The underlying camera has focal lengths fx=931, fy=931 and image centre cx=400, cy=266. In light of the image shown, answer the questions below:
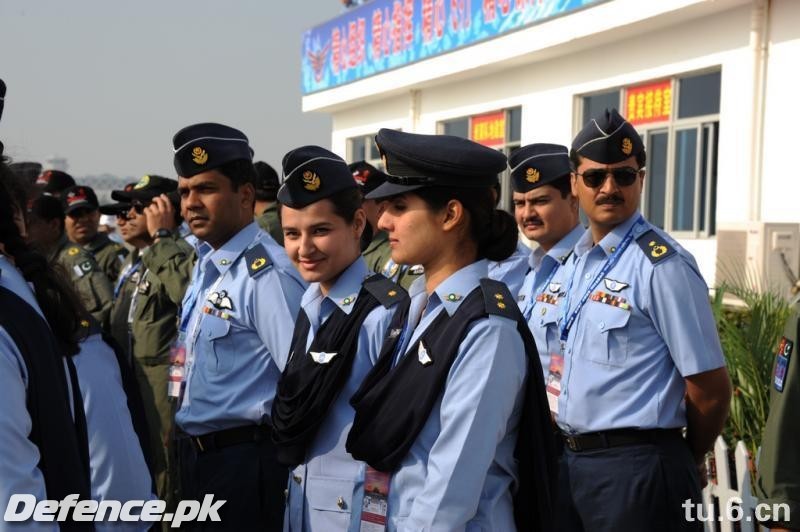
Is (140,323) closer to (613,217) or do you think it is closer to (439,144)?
(613,217)

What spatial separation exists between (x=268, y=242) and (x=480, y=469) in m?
1.91

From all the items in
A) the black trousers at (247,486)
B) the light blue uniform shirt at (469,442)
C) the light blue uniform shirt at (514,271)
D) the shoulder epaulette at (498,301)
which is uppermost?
the shoulder epaulette at (498,301)

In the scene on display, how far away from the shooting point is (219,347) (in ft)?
11.7

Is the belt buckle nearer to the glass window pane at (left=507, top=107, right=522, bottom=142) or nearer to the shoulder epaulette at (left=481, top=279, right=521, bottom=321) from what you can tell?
the shoulder epaulette at (left=481, top=279, right=521, bottom=321)

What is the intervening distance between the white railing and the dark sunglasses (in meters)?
1.57

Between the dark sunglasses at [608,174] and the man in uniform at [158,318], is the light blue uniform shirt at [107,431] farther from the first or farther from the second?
the man in uniform at [158,318]

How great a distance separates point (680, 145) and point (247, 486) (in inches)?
448

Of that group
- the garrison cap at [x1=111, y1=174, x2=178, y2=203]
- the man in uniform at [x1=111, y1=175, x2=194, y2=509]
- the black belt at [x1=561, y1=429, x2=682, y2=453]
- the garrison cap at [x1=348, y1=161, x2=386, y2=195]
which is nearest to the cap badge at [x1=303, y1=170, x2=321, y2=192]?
the black belt at [x1=561, y1=429, x2=682, y2=453]

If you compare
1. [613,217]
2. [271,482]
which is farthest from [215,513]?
[613,217]

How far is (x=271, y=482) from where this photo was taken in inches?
137

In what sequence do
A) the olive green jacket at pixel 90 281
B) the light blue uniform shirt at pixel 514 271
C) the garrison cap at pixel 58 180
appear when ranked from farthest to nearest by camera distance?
the garrison cap at pixel 58 180
the olive green jacket at pixel 90 281
the light blue uniform shirt at pixel 514 271

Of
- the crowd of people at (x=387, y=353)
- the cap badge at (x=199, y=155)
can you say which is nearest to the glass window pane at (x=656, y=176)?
the crowd of people at (x=387, y=353)

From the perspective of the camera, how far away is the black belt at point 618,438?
349cm

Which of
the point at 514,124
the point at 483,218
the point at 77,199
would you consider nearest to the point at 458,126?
the point at 514,124
